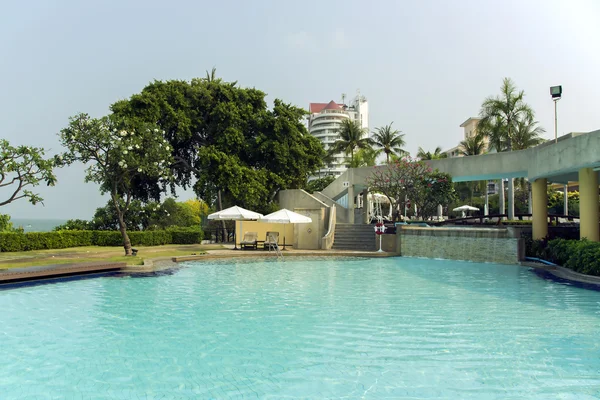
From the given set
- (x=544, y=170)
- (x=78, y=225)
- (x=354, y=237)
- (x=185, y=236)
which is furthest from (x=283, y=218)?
(x=78, y=225)

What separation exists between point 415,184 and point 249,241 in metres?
9.84

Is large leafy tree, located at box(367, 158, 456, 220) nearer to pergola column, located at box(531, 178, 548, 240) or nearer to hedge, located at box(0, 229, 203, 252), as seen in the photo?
pergola column, located at box(531, 178, 548, 240)

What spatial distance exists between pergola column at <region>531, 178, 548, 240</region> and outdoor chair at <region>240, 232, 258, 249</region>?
12866mm

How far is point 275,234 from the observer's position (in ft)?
75.8

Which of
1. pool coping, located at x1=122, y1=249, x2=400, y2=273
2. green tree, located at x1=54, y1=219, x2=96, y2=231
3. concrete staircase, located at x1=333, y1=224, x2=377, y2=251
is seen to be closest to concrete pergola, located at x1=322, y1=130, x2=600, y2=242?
concrete staircase, located at x1=333, y1=224, x2=377, y2=251

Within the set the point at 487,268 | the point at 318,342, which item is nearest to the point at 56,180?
the point at 318,342

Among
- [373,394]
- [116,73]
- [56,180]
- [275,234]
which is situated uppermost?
[116,73]

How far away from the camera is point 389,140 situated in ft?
152

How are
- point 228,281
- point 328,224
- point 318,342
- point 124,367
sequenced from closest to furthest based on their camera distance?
point 124,367 → point 318,342 → point 228,281 → point 328,224

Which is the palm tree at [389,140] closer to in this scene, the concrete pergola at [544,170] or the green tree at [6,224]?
the concrete pergola at [544,170]

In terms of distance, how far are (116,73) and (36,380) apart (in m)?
27.5

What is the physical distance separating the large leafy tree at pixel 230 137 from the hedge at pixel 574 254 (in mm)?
16756

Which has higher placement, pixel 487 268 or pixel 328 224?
pixel 328 224

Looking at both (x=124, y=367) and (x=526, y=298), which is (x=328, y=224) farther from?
(x=124, y=367)
